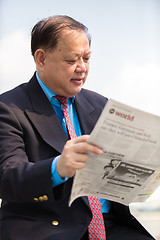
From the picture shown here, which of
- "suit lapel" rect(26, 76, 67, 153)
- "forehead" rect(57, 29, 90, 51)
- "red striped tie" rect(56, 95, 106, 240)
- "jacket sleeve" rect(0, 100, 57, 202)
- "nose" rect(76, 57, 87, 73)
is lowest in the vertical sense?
"red striped tie" rect(56, 95, 106, 240)

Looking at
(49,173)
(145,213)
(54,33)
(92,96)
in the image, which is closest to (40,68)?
(54,33)

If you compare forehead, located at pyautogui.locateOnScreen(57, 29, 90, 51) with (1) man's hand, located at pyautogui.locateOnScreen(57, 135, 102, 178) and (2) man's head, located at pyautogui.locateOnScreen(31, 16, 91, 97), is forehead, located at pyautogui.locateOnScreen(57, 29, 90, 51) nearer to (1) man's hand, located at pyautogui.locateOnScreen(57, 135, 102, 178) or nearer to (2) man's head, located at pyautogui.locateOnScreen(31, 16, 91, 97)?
(2) man's head, located at pyautogui.locateOnScreen(31, 16, 91, 97)

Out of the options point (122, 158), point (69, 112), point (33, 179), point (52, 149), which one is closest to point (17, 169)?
point (33, 179)

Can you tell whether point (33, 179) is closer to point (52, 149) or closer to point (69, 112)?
point (52, 149)

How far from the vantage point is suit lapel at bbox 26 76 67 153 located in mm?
1362

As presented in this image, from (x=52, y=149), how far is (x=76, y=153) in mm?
335

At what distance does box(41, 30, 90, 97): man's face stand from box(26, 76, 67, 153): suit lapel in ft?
0.24

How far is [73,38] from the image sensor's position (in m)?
1.44

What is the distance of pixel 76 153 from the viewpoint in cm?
104

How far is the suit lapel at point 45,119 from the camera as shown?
1.36 m

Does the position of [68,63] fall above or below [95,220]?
above

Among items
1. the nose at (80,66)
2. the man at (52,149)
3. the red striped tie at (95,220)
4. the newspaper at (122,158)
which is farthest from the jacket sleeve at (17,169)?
the nose at (80,66)

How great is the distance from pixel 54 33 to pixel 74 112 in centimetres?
36

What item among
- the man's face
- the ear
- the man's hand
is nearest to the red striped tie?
the man's face
